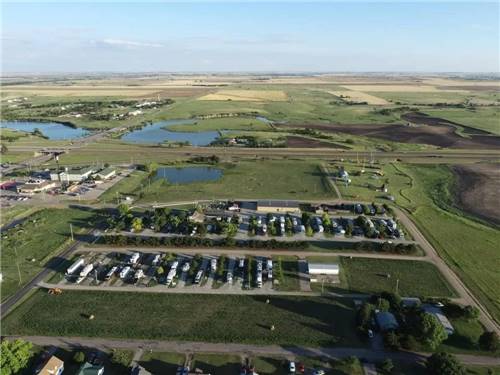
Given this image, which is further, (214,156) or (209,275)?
(214,156)

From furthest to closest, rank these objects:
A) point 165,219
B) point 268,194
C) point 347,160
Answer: point 347,160 < point 268,194 < point 165,219

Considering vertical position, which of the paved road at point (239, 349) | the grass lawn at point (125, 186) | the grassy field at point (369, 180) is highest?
the grassy field at point (369, 180)

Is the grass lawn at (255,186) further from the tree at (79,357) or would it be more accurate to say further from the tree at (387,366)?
the tree at (387,366)

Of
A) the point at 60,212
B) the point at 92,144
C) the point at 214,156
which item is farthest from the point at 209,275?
the point at 92,144

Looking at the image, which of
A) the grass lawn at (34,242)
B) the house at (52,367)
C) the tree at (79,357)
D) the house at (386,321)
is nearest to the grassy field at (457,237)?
the house at (386,321)

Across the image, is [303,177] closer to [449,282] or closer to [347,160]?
[347,160]

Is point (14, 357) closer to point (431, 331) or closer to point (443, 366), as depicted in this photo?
point (443, 366)

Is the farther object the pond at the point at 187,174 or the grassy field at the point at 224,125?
the grassy field at the point at 224,125

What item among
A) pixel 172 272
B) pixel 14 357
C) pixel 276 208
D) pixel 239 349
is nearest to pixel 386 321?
pixel 239 349
